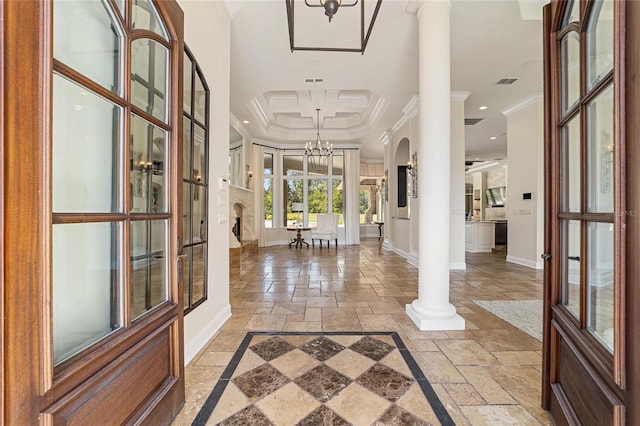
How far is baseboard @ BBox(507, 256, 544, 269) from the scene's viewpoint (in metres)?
5.00

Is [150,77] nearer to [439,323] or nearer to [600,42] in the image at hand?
[600,42]

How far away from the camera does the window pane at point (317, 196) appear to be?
29.8 ft

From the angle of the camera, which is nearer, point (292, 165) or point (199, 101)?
point (199, 101)

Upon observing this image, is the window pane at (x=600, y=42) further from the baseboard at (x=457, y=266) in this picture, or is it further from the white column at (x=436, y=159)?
the baseboard at (x=457, y=266)

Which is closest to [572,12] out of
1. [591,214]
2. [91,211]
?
[591,214]

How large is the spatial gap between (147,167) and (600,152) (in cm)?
198

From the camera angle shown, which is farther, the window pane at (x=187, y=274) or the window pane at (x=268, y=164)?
the window pane at (x=268, y=164)

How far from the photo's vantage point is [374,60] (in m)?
3.99

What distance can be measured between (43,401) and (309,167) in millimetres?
A: 8644

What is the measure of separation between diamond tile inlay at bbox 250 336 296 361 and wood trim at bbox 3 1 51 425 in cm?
145

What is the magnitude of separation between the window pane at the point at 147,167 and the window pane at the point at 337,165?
7807 mm

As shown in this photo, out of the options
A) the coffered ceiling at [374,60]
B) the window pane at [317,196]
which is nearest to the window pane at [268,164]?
the window pane at [317,196]

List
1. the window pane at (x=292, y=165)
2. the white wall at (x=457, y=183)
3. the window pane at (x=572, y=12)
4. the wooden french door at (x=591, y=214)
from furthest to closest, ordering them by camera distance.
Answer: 1. the window pane at (x=292, y=165)
2. the white wall at (x=457, y=183)
3. the window pane at (x=572, y=12)
4. the wooden french door at (x=591, y=214)

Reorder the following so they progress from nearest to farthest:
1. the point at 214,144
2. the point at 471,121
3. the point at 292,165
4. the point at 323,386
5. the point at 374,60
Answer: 1. the point at 323,386
2. the point at 214,144
3. the point at 374,60
4. the point at 471,121
5. the point at 292,165
